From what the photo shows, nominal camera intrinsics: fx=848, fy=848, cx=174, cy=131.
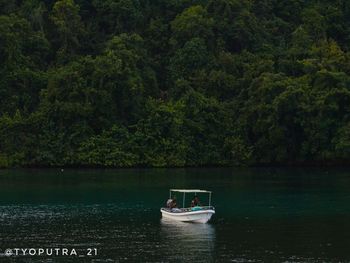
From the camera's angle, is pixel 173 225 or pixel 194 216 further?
pixel 194 216

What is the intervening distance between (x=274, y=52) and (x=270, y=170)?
92.9 ft

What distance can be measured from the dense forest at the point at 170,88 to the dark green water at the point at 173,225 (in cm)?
1513

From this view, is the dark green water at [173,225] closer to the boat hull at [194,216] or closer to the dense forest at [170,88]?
the boat hull at [194,216]

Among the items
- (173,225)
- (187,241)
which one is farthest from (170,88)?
(187,241)

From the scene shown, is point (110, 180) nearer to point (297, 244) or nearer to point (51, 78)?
point (51, 78)

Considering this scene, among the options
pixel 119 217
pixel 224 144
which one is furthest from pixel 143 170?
pixel 119 217

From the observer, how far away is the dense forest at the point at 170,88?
117125 millimetres

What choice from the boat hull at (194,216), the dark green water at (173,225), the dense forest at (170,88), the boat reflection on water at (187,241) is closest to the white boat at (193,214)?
the boat hull at (194,216)

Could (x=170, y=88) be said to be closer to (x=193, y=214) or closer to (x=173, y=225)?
(x=193, y=214)

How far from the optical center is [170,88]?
13338 centimetres

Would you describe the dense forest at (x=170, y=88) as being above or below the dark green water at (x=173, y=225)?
above

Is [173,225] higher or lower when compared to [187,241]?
higher

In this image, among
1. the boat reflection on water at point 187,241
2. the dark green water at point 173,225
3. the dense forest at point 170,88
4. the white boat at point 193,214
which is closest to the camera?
the boat reflection on water at point 187,241

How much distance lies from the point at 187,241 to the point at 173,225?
7.31 m
